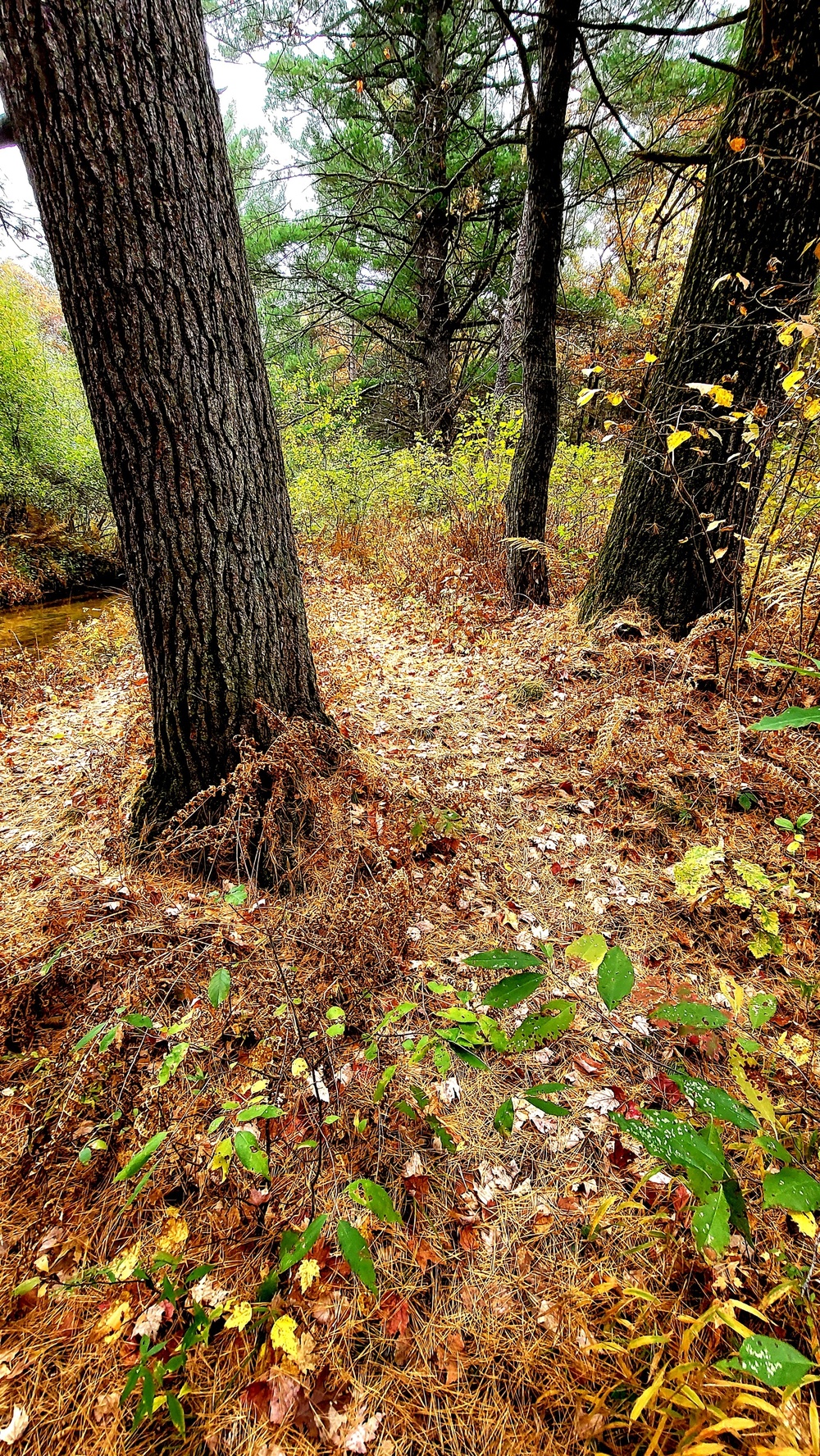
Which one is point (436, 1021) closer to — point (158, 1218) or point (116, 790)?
point (158, 1218)

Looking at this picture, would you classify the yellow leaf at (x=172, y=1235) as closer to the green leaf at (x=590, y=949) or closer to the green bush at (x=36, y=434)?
the green leaf at (x=590, y=949)

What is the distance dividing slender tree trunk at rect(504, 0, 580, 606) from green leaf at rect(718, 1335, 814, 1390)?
4.66 metres

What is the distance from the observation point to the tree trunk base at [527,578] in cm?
503

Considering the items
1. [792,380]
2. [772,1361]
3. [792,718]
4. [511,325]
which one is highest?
[511,325]

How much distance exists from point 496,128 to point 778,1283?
27.6ft

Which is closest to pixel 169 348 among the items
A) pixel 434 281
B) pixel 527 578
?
pixel 527 578

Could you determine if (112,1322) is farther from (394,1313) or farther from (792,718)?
(792,718)

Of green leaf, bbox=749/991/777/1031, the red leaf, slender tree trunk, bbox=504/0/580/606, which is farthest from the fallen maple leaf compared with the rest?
slender tree trunk, bbox=504/0/580/606

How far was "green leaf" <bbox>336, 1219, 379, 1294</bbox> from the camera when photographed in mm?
952

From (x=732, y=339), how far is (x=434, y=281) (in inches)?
298

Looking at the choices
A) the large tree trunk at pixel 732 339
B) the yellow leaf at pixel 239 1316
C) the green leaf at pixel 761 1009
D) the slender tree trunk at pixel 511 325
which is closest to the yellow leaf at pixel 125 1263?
the yellow leaf at pixel 239 1316

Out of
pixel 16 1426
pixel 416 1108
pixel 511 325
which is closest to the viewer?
pixel 16 1426

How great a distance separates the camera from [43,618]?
8.27 metres

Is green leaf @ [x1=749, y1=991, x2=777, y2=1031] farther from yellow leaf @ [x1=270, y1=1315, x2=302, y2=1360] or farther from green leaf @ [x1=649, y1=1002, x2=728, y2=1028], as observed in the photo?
yellow leaf @ [x1=270, y1=1315, x2=302, y2=1360]
